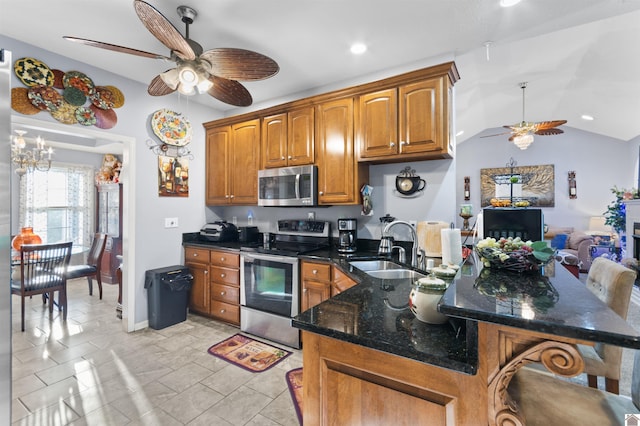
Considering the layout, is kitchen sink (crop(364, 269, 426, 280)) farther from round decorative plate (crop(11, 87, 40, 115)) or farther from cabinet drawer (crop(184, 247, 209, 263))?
round decorative plate (crop(11, 87, 40, 115))

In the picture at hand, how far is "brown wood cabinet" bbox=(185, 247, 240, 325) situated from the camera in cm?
322

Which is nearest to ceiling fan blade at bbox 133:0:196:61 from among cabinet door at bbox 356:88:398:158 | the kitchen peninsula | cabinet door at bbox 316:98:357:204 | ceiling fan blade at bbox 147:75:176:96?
ceiling fan blade at bbox 147:75:176:96

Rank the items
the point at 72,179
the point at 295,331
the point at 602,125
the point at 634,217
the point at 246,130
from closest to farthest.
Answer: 1. the point at 295,331
2. the point at 246,130
3. the point at 634,217
4. the point at 72,179
5. the point at 602,125

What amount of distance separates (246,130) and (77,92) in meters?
1.60

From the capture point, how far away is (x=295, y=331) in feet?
8.95

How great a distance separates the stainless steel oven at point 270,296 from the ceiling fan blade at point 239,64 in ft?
5.31

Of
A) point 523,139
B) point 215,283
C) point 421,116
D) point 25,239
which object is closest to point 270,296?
point 215,283

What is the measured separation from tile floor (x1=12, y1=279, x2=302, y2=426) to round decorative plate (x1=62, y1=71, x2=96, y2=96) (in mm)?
2435

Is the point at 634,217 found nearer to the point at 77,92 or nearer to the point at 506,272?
the point at 506,272

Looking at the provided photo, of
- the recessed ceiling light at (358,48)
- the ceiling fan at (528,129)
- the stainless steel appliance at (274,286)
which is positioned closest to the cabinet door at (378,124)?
the recessed ceiling light at (358,48)

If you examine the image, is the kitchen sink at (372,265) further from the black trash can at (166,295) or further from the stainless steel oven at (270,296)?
the black trash can at (166,295)

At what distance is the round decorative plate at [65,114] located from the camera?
2.56 metres

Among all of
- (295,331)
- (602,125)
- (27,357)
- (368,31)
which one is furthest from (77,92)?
(602,125)

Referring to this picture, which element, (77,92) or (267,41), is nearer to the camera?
(267,41)
